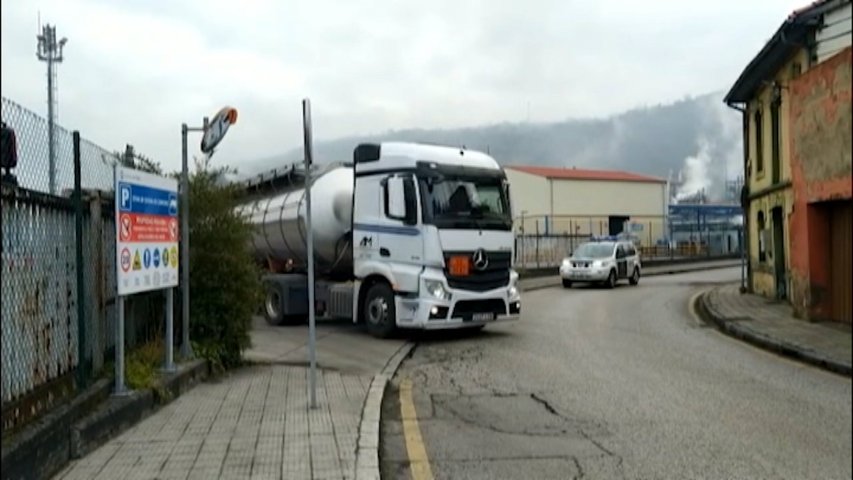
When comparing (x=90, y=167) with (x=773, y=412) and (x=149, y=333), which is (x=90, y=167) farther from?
(x=773, y=412)

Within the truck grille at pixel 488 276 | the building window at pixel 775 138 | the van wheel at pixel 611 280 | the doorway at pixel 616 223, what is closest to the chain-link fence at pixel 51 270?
the building window at pixel 775 138

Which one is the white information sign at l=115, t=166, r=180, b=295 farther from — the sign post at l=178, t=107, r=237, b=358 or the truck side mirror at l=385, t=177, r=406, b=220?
the truck side mirror at l=385, t=177, r=406, b=220

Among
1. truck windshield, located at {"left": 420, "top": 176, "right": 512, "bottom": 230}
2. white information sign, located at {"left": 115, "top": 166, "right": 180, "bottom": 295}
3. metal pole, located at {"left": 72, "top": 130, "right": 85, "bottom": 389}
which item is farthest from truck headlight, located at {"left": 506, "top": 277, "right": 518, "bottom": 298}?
metal pole, located at {"left": 72, "top": 130, "right": 85, "bottom": 389}

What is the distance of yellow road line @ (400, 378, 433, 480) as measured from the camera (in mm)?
6012

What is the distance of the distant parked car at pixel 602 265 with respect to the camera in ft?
97.4

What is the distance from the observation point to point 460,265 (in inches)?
533

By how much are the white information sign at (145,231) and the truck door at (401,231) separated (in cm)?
521

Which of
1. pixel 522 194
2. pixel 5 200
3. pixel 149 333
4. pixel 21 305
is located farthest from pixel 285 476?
pixel 522 194

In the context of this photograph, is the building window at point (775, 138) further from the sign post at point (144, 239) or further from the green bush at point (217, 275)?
the green bush at point (217, 275)

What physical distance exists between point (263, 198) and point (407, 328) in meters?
5.58

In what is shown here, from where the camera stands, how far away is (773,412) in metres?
7.68

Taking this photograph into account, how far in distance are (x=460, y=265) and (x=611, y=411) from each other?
592 cm

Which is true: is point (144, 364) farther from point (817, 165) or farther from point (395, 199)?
point (817, 165)

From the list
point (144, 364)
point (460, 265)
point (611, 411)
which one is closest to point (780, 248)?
point (611, 411)
